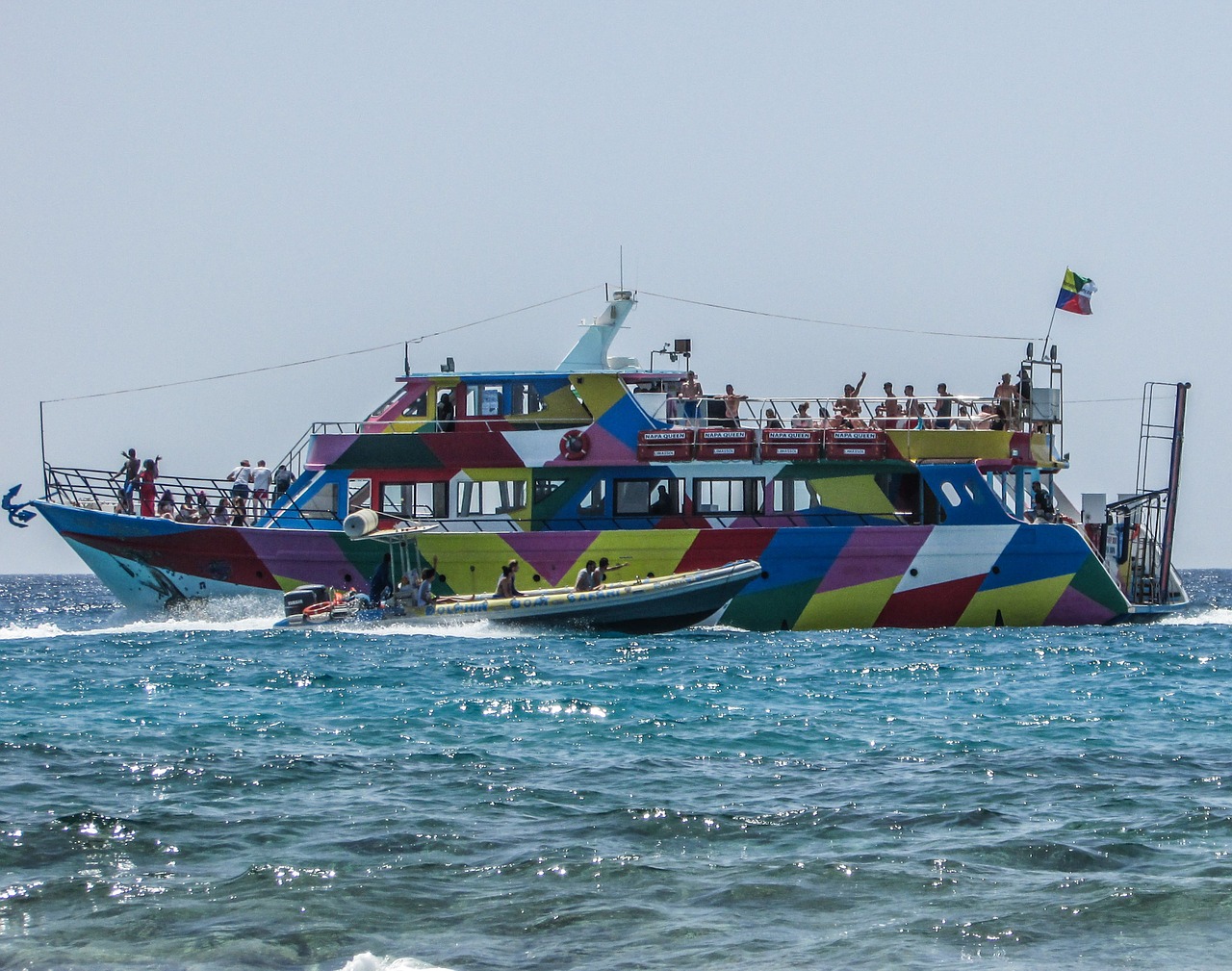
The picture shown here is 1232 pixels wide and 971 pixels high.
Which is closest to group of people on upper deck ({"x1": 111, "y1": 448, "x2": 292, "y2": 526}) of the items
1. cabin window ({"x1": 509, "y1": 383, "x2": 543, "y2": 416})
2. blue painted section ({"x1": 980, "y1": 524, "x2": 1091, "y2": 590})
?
cabin window ({"x1": 509, "y1": 383, "x2": 543, "y2": 416})

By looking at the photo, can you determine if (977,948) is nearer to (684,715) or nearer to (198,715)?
(684,715)

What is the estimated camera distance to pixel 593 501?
28.2m

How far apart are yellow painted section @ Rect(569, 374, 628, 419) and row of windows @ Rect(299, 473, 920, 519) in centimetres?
145

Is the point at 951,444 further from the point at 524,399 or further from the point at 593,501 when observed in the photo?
the point at 524,399

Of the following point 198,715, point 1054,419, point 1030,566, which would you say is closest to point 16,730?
point 198,715

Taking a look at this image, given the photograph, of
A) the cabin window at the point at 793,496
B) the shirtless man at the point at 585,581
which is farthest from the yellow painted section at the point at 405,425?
the cabin window at the point at 793,496

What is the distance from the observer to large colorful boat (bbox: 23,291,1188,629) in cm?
2714

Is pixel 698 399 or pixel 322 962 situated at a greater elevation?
pixel 698 399

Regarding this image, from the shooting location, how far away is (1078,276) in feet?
95.3

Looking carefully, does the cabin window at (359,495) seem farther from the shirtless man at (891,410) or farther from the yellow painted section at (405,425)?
the shirtless man at (891,410)

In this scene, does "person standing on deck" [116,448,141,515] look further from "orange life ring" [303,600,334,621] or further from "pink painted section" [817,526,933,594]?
"pink painted section" [817,526,933,594]

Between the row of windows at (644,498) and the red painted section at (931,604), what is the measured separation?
1.53m

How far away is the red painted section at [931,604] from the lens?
27.2m

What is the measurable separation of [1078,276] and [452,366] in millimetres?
11812
